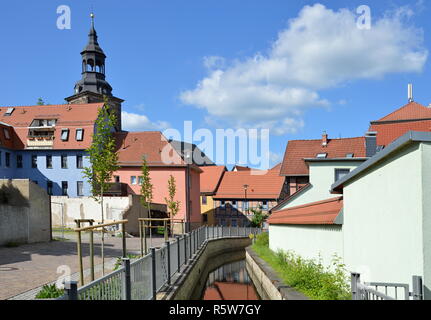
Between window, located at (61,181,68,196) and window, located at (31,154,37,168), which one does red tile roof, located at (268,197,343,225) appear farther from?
window, located at (31,154,37,168)

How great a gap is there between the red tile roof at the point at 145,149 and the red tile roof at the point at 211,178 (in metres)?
10.6

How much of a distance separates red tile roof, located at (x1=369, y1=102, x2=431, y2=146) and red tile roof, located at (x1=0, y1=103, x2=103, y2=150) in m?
A: 27.0

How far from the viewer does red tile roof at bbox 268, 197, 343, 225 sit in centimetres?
1151

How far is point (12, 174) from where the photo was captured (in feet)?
139

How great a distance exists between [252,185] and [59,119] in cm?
2385

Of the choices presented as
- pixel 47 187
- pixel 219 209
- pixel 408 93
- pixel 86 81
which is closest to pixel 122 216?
pixel 47 187

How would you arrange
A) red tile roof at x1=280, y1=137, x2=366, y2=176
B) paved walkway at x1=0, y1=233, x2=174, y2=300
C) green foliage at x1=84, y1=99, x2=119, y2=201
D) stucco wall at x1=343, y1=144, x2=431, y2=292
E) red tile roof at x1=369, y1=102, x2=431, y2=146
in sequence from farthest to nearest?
red tile roof at x1=280, y1=137, x2=366, y2=176, red tile roof at x1=369, y1=102, x2=431, y2=146, green foliage at x1=84, y1=99, x2=119, y2=201, paved walkway at x1=0, y1=233, x2=174, y2=300, stucco wall at x1=343, y1=144, x2=431, y2=292

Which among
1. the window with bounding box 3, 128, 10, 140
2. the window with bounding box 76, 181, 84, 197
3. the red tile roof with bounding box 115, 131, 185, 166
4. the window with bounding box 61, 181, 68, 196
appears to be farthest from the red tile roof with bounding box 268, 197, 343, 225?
the window with bounding box 3, 128, 10, 140

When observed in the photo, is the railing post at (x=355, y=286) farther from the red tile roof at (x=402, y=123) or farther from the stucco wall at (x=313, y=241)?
the red tile roof at (x=402, y=123)

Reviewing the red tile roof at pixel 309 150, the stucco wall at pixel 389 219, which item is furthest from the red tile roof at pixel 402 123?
the stucco wall at pixel 389 219

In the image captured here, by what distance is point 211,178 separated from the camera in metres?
55.4

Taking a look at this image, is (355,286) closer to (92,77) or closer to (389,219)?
(389,219)

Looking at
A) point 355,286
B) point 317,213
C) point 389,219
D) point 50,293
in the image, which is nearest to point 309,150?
point 317,213
